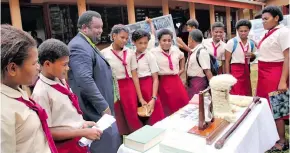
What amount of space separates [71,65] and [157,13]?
5972 mm

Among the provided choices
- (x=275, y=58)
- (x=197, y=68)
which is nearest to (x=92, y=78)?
(x=197, y=68)

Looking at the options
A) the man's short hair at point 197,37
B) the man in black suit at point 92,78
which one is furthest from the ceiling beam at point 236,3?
the man in black suit at point 92,78

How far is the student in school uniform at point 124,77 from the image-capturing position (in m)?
2.89

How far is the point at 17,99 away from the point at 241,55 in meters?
3.25

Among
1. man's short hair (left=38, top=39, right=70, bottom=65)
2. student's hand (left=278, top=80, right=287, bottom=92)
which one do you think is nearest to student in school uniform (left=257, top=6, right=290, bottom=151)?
student's hand (left=278, top=80, right=287, bottom=92)

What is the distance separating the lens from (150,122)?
3188 mm

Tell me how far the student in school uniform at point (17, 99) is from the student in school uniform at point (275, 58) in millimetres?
2607

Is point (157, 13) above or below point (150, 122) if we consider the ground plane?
above

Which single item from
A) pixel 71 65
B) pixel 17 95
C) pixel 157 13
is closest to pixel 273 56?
pixel 71 65

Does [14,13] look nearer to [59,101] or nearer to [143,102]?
[143,102]

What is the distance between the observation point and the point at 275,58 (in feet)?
9.43

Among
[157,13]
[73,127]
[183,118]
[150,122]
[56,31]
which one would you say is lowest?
[150,122]

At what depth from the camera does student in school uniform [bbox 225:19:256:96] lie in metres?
3.67

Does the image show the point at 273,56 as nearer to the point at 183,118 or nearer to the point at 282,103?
the point at 282,103
